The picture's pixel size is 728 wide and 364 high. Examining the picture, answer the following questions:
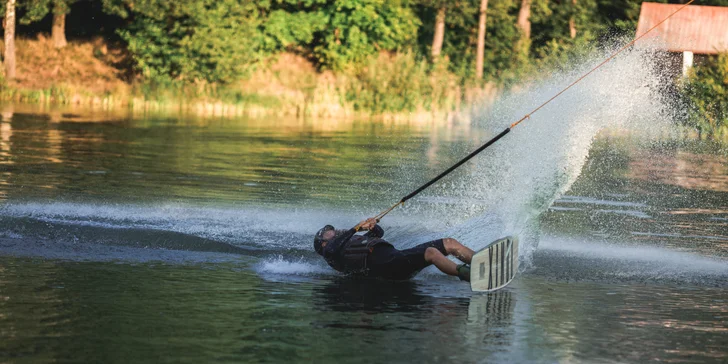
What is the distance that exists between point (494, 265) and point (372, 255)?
130cm

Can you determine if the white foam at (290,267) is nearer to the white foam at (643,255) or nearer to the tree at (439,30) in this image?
the white foam at (643,255)

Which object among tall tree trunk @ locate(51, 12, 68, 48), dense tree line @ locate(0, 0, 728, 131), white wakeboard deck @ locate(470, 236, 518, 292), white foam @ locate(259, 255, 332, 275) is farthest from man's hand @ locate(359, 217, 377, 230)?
tall tree trunk @ locate(51, 12, 68, 48)

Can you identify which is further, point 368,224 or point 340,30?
point 340,30

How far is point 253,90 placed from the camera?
52.8 metres

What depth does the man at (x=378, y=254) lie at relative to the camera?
40.2 feet

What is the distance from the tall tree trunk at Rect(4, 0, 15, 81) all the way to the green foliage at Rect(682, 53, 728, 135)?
91.1 ft

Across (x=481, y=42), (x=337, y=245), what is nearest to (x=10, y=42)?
(x=481, y=42)

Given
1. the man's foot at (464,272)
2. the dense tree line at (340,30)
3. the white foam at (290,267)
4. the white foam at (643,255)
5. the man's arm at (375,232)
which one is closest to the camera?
the man's foot at (464,272)

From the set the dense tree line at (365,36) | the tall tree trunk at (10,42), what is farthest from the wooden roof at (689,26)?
the tall tree trunk at (10,42)

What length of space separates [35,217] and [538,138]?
22.9 ft

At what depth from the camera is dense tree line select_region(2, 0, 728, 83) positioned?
169ft

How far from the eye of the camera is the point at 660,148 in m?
37.8

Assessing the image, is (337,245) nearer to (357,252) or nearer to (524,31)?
(357,252)

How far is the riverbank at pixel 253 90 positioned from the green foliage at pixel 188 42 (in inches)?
28.4
